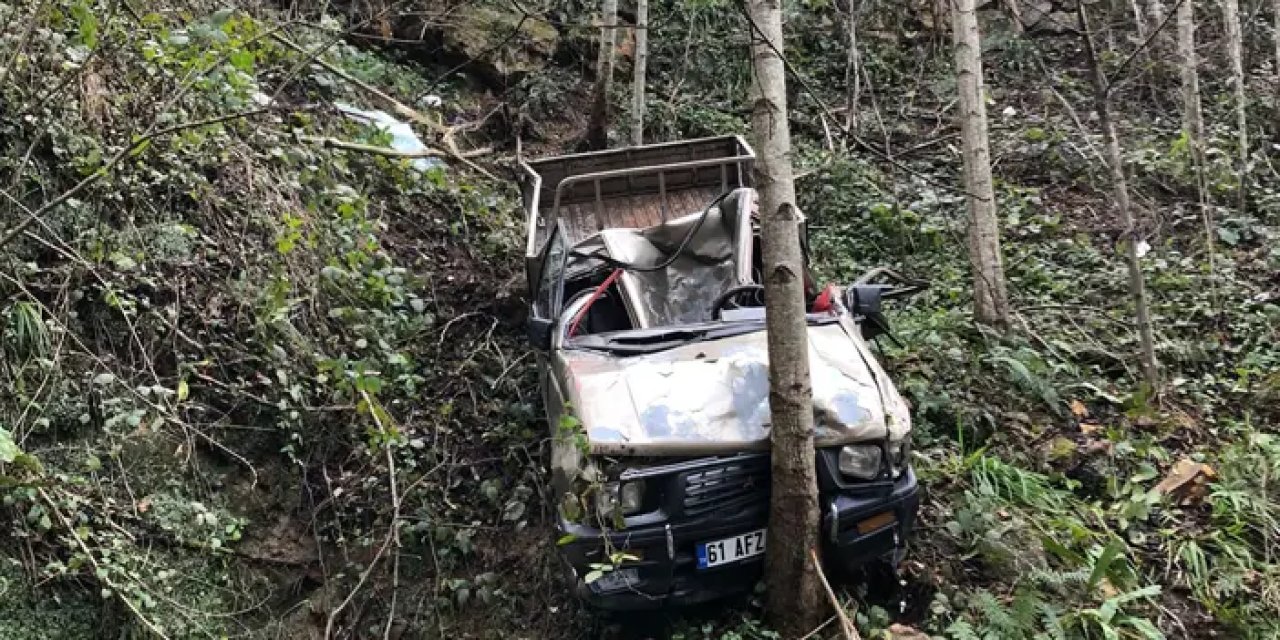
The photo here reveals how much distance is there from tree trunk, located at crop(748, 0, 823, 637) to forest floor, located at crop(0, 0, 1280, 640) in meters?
0.39

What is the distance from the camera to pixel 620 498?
3.68 meters

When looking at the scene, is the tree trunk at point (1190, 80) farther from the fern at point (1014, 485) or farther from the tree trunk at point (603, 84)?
the tree trunk at point (603, 84)

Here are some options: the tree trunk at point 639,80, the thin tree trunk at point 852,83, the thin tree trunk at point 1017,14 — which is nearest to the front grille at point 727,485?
the tree trunk at point 639,80

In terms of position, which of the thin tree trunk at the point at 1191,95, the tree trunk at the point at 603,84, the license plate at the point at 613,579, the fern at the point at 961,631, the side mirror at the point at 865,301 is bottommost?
the fern at the point at 961,631

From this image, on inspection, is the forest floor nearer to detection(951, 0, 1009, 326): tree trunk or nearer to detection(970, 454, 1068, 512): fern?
detection(970, 454, 1068, 512): fern

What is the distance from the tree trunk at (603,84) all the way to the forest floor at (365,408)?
301cm

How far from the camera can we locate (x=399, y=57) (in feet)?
34.4

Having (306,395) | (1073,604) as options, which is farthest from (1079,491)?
(306,395)

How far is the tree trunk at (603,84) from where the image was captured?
965 cm

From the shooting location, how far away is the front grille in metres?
3.66

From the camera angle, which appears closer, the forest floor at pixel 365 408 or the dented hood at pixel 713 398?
the dented hood at pixel 713 398

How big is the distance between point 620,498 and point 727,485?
0.49 m

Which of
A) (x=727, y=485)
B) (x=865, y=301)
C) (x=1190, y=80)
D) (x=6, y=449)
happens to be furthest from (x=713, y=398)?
(x=1190, y=80)

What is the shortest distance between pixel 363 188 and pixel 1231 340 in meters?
7.37
